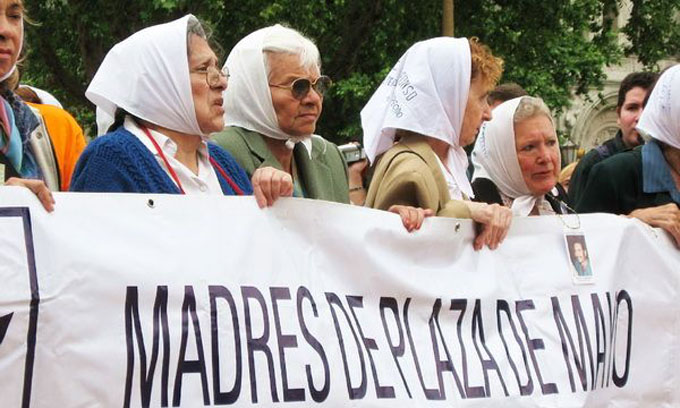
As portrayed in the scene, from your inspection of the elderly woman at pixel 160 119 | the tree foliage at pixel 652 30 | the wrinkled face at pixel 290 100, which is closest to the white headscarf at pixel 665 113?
the wrinkled face at pixel 290 100

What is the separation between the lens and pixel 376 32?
17.5 metres

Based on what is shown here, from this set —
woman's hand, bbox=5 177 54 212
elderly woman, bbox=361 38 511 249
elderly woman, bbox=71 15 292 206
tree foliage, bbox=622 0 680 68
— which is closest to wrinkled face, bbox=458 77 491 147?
elderly woman, bbox=361 38 511 249

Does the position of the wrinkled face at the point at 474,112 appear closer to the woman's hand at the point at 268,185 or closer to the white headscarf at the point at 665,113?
the white headscarf at the point at 665,113

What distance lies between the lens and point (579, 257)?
4715 millimetres

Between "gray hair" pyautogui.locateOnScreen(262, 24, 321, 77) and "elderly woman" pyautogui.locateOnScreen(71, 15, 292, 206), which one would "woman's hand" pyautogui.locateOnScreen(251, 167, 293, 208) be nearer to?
"elderly woman" pyautogui.locateOnScreen(71, 15, 292, 206)

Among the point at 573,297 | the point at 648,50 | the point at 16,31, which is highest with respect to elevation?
the point at 16,31

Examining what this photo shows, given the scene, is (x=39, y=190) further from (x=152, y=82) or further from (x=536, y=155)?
(x=536, y=155)

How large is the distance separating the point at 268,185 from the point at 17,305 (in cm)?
84

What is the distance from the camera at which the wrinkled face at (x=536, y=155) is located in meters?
5.16

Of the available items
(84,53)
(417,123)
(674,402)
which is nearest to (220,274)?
(417,123)

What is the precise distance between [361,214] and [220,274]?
61 centimetres

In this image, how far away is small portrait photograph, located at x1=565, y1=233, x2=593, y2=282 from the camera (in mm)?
4676

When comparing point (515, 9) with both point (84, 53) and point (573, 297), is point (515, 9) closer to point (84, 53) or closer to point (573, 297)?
point (84, 53)

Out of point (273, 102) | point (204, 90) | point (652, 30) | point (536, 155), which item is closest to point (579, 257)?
point (536, 155)
